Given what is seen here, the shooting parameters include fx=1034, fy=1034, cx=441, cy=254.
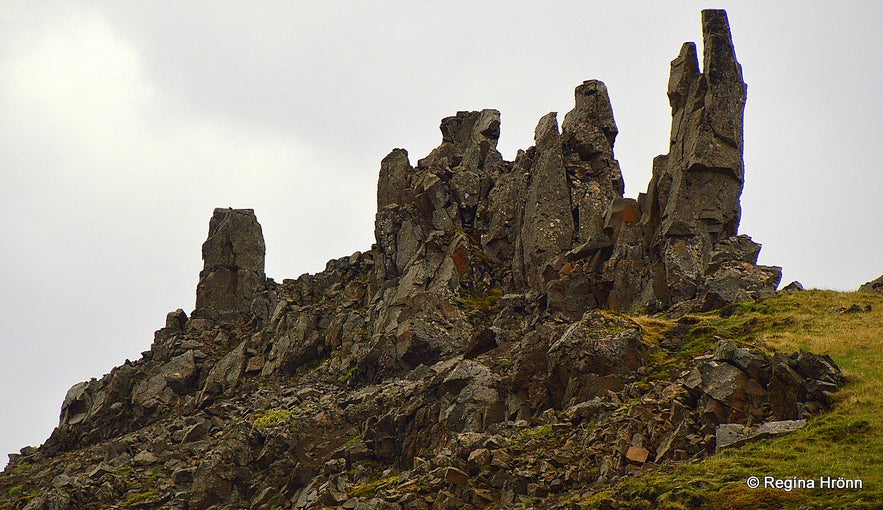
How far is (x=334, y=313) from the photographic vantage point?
84.5 m

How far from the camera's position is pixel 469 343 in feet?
218

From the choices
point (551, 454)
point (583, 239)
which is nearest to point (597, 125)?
point (583, 239)

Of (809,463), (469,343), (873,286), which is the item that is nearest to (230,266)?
(469,343)

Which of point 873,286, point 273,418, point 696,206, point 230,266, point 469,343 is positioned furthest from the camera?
point 230,266

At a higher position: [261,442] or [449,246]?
[449,246]

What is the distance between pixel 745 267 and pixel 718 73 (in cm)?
1436

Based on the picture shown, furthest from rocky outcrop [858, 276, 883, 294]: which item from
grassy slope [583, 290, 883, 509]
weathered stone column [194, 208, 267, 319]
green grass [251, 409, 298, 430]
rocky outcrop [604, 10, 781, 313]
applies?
weathered stone column [194, 208, 267, 319]

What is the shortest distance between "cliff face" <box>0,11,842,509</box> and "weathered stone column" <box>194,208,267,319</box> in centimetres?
22

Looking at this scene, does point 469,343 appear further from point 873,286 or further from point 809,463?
point 809,463

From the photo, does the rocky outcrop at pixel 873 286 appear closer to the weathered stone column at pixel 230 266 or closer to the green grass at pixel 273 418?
the green grass at pixel 273 418

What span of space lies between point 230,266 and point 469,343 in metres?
41.0

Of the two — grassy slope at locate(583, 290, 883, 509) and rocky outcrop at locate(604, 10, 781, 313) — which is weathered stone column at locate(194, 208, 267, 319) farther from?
grassy slope at locate(583, 290, 883, 509)

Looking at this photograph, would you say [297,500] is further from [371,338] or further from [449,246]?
[449,246]

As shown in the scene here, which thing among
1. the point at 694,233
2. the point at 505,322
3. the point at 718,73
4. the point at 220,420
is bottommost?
the point at 220,420
